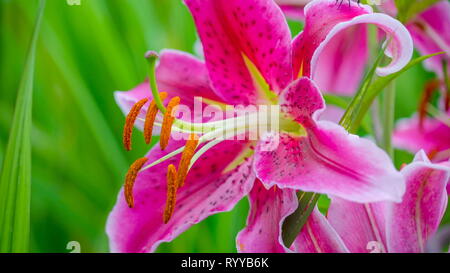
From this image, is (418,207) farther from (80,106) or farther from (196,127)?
(80,106)

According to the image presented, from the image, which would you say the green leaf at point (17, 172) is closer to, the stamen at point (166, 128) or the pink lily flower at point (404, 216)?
the stamen at point (166, 128)

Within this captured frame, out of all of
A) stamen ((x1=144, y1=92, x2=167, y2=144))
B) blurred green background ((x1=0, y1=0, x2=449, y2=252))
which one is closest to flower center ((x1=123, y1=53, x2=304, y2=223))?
stamen ((x1=144, y1=92, x2=167, y2=144))

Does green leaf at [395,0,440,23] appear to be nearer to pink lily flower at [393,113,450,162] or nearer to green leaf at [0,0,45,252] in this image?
pink lily flower at [393,113,450,162]

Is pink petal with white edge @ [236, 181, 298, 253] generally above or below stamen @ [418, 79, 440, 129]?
below

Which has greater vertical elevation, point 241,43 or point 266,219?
point 241,43

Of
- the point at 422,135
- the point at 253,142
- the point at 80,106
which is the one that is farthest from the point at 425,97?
the point at 80,106
